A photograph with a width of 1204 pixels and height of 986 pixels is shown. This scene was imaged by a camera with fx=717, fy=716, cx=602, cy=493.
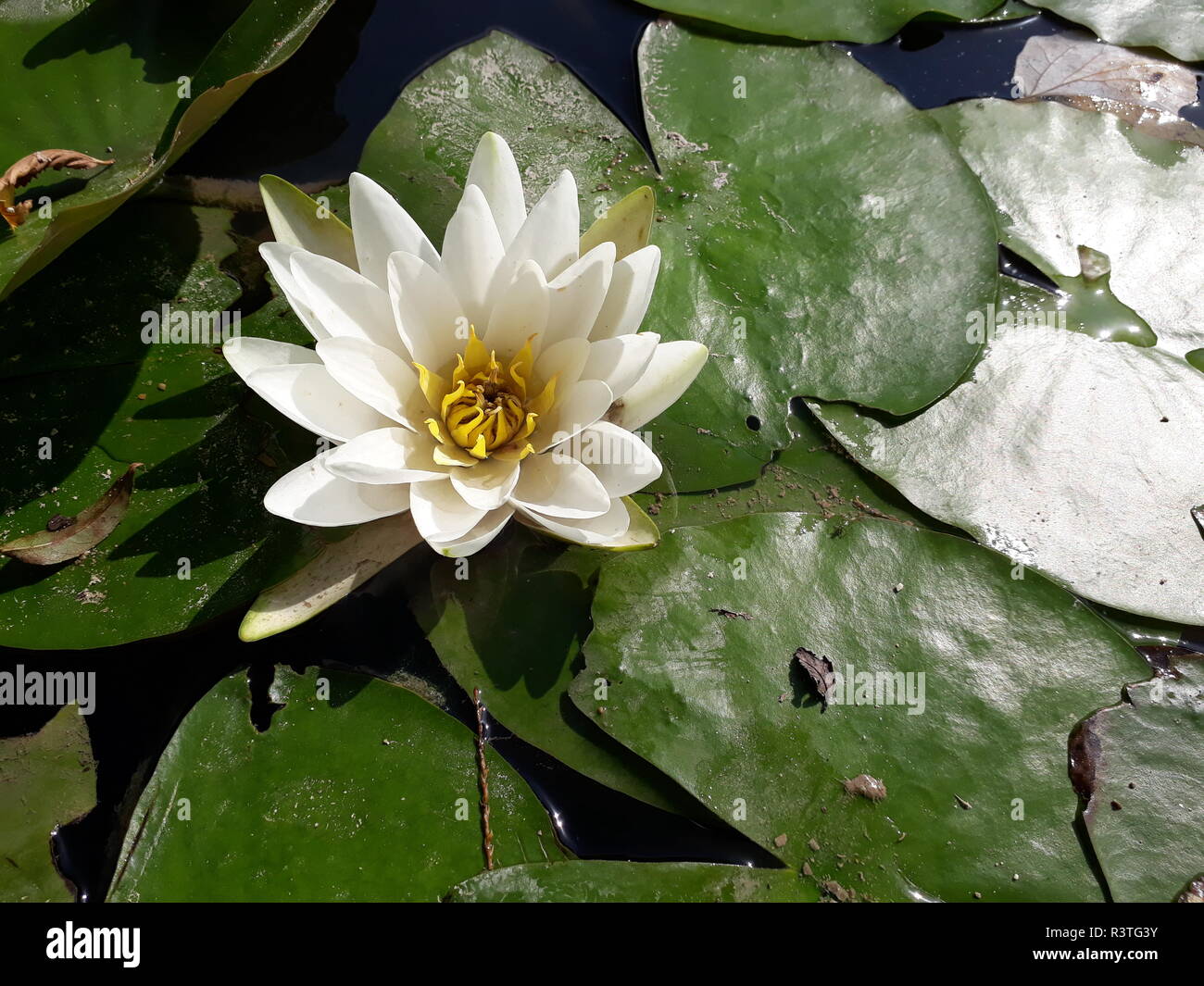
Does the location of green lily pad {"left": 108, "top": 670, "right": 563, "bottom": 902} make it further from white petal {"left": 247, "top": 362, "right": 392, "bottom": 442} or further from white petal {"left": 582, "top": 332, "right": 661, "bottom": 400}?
white petal {"left": 582, "top": 332, "right": 661, "bottom": 400}

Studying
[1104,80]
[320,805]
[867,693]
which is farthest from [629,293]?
[1104,80]

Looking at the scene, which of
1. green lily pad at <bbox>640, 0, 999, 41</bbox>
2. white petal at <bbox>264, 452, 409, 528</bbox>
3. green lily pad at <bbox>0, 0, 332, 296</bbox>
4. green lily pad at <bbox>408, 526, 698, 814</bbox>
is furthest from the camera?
green lily pad at <bbox>640, 0, 999, 41</bbox>

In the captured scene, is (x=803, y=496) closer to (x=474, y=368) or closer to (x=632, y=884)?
(x=474, y=368)

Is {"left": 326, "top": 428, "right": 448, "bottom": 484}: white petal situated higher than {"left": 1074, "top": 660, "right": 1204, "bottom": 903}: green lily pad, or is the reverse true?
{"left": 326, "top": 428, "right": 448, "bottom": 484}: white petal

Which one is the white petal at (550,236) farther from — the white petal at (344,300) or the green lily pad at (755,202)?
the green lily pad at (755,202)

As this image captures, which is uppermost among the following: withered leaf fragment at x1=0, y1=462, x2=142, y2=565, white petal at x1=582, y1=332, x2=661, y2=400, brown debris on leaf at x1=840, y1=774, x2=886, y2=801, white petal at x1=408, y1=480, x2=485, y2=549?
white petal at x1=582, y1=332, x2=661, y2=400

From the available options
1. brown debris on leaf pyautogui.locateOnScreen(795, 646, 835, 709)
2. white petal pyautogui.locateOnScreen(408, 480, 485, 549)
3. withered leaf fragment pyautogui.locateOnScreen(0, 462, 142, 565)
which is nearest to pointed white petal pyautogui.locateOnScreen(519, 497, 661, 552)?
white petal pyautogui.locateOnScreen(408, 480, 485, 549)
